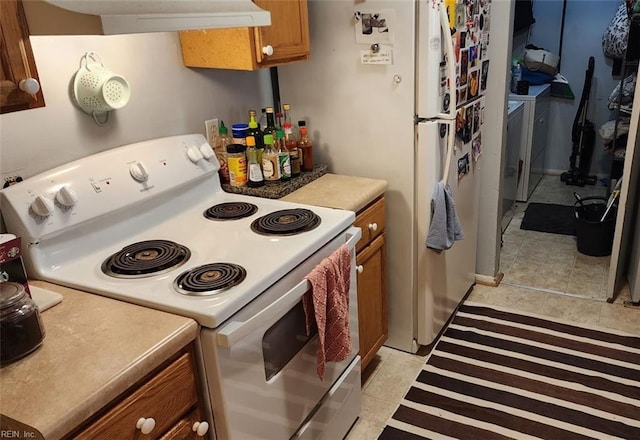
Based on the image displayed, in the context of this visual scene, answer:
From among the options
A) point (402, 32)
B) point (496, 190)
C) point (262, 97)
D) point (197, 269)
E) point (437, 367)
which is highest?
point (402, 32)

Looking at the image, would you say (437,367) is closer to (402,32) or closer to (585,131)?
(402,32)

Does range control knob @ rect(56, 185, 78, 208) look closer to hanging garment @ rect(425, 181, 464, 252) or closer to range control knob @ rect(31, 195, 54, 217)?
→ range control knob @ rect(31, 195, 54, 217)

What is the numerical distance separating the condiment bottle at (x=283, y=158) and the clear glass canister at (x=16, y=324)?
1.16 meters

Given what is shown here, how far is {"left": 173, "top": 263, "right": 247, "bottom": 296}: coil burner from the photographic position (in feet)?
4.44

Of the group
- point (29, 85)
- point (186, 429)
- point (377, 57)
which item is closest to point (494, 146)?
point (377, 57)

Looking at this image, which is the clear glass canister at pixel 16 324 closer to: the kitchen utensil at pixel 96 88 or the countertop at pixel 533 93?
the kitchen utensil at pixel 96 88

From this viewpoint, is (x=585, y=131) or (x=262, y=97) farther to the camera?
(x=585, y=131)

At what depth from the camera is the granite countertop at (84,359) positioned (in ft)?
3.26

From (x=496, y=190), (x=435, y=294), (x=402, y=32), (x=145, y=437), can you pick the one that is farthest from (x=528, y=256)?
(x=145, y=437)

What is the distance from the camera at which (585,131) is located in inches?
179

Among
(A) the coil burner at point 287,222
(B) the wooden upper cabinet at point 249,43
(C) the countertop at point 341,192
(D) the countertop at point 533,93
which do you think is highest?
(B) the wooden upper cabinet at point 249,43

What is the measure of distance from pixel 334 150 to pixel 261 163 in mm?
418

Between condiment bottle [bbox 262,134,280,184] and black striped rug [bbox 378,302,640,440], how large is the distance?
1.08 metres

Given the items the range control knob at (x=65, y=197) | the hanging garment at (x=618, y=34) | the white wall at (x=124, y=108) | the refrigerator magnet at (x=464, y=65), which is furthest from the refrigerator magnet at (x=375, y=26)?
the hanging garment at (x=618, y=34)
